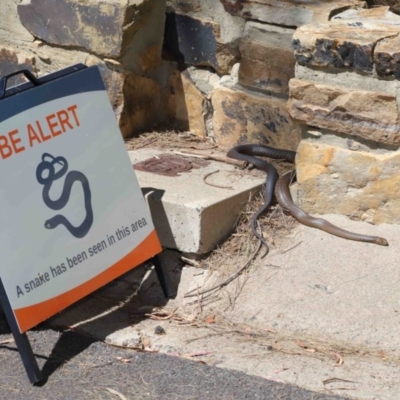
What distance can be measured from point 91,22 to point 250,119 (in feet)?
3.39

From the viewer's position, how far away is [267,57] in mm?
4578

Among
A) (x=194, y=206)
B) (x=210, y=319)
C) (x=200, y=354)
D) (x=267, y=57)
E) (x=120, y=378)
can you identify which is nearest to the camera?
(x=120, y=378)

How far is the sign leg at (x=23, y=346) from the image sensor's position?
3408 millimetres

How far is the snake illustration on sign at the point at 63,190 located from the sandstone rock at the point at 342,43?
116 cm

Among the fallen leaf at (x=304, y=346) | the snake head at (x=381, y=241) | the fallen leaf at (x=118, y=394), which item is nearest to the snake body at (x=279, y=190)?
the snake head at (x=381, y=241)

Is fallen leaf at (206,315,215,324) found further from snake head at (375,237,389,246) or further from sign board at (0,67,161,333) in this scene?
snake head at (375,237,389,246)

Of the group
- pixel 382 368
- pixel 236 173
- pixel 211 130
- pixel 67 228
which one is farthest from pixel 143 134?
pixel 382 368

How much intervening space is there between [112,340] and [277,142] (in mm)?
1603

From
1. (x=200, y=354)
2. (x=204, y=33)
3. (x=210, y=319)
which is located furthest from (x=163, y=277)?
(x=204, y=33)

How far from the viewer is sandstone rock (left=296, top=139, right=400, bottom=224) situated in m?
4.01

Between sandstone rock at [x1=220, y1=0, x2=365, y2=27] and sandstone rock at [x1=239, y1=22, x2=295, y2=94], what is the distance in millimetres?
57

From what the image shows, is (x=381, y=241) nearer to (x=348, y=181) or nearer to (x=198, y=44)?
(x=348, y=181)

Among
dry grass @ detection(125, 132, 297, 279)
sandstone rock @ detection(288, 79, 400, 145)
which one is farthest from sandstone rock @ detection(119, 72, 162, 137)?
sandstone rock @ detection(288, 79, 400, 145)

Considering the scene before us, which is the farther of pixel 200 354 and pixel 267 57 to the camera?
pixel 267 57
